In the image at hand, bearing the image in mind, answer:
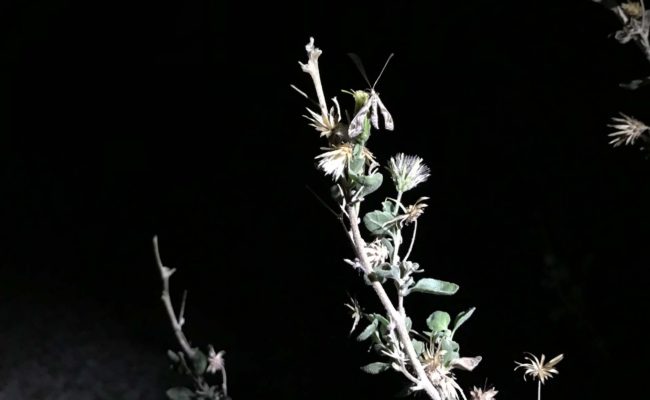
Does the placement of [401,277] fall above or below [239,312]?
above

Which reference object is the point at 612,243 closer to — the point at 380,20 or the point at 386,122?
the point at 380,20

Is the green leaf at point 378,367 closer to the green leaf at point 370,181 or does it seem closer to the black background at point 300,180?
the green leaf at point 370,181

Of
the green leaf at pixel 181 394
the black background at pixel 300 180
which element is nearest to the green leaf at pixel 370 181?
the green leaf at pixel 181 394

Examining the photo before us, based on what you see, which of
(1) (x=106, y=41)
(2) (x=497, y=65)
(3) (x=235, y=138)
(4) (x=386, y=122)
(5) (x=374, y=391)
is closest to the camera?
(4) (x=386, y=122)

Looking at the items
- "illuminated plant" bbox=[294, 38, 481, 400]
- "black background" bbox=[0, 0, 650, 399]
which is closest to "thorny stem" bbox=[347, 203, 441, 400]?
"illuminated plant" bbox=[294, 38, 481, 400]

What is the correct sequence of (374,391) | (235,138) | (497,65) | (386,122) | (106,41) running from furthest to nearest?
(106,41)
(235,138)
(497,65)
(374,391)
(386,122)

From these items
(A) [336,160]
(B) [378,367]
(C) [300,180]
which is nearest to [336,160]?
(A) [336,160]

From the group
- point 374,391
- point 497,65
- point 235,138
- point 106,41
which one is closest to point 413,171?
point 374,391
